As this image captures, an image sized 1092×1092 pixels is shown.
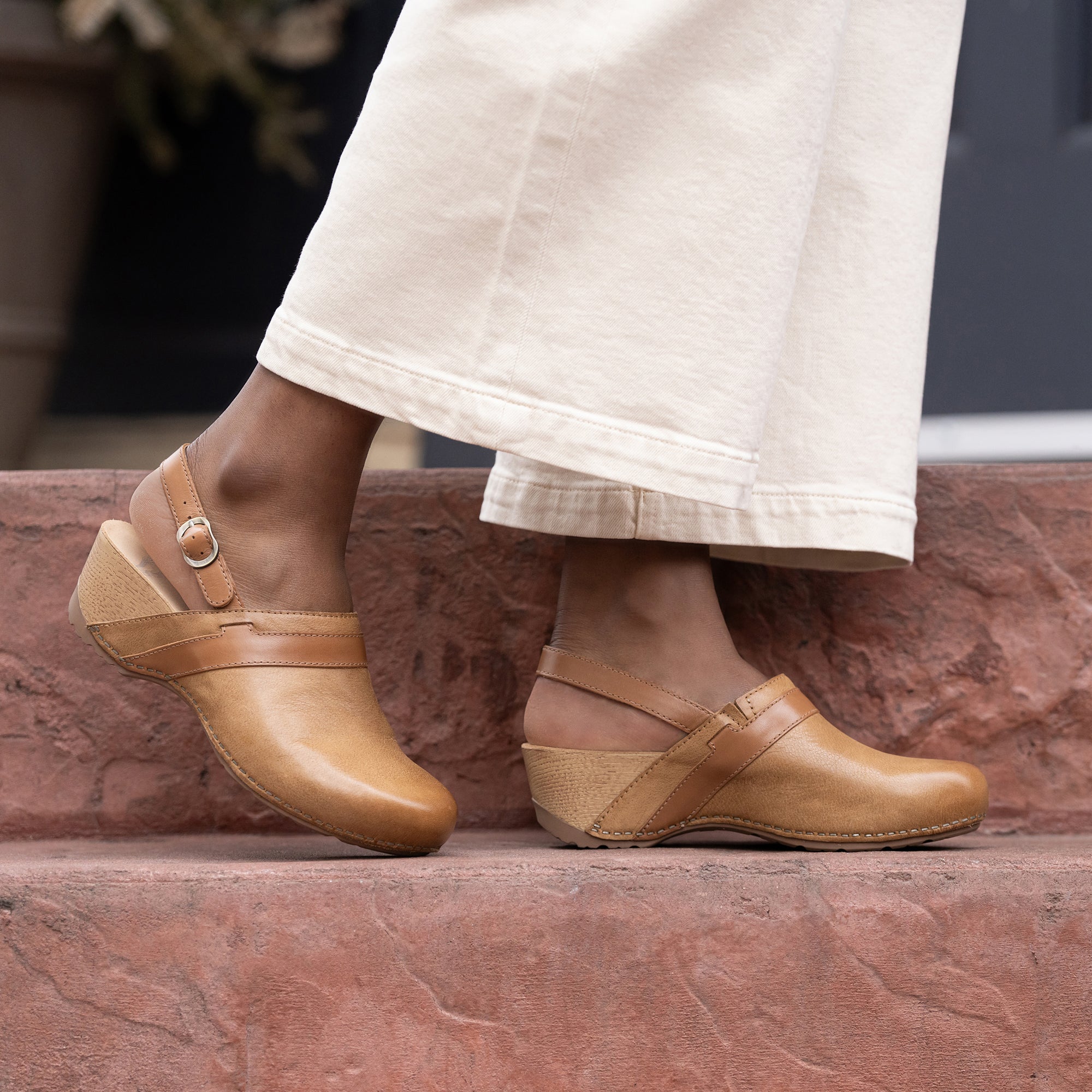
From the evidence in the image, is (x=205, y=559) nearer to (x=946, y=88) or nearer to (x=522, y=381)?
(x=522, y=381)

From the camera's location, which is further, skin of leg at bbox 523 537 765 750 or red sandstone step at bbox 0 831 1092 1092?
skin of leg at bbox 523 537 765 750

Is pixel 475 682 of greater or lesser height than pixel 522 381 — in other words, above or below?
below

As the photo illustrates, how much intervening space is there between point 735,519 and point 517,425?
0.20 meters

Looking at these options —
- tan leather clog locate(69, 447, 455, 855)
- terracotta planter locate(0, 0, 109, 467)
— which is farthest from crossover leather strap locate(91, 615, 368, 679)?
terracotta planter locate(0, 0, 109, 467)

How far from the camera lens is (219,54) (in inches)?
63.1

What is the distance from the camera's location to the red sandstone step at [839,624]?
81 cm

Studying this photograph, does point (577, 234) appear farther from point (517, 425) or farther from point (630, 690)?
point (630, 690)

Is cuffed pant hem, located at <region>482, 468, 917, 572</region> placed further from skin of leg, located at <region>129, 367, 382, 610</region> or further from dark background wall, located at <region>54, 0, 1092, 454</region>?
dark background wall, located at <region>54, 0, 1092, 454</region>

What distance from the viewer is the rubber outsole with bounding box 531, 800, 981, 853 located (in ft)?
2.17

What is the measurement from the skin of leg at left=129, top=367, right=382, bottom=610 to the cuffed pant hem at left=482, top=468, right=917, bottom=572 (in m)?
0.13

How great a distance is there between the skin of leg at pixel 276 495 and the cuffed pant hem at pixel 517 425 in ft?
0.13

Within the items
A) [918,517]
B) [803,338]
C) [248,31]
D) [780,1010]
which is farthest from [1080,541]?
[248,31]

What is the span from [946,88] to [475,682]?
1.70ft

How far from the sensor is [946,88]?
2.39ft
